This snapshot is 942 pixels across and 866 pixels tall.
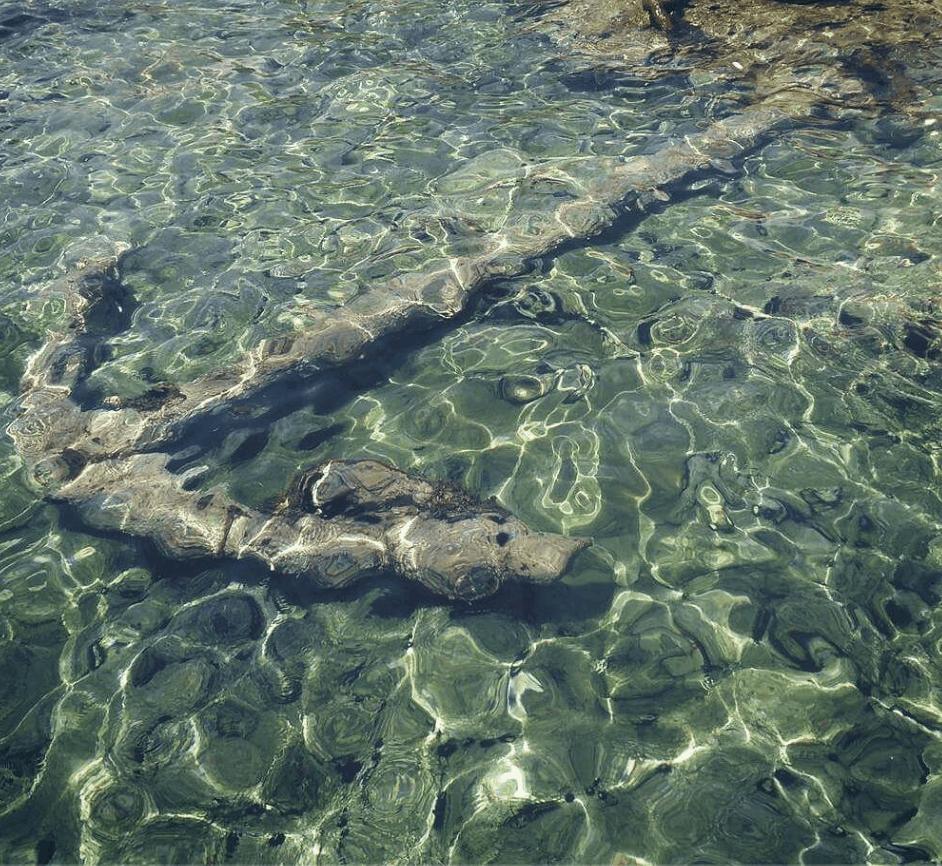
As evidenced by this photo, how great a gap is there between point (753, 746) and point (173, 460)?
5.11m

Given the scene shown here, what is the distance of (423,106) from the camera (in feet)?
36.4

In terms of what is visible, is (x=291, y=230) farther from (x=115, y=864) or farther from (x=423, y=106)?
(x=115, y=864)

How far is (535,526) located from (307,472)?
1.94m

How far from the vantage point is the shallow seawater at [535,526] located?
14.1 ft

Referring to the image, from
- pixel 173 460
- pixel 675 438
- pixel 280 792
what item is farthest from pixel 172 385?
pixel 675 438

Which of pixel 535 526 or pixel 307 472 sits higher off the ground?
pixel 307 472

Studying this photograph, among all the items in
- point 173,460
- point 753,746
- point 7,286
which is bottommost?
point 753,746

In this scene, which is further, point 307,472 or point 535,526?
point 307,472

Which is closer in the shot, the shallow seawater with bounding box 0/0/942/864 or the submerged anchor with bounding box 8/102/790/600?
the shallow seawater with bounding box 0/0/942/864

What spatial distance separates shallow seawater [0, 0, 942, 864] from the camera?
4.29 m

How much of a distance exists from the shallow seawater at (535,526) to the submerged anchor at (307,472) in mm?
219

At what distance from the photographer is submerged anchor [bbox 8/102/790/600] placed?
5262mm

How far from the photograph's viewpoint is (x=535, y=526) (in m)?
5.68

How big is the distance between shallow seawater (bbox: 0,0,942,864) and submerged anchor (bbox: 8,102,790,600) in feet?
0.72
